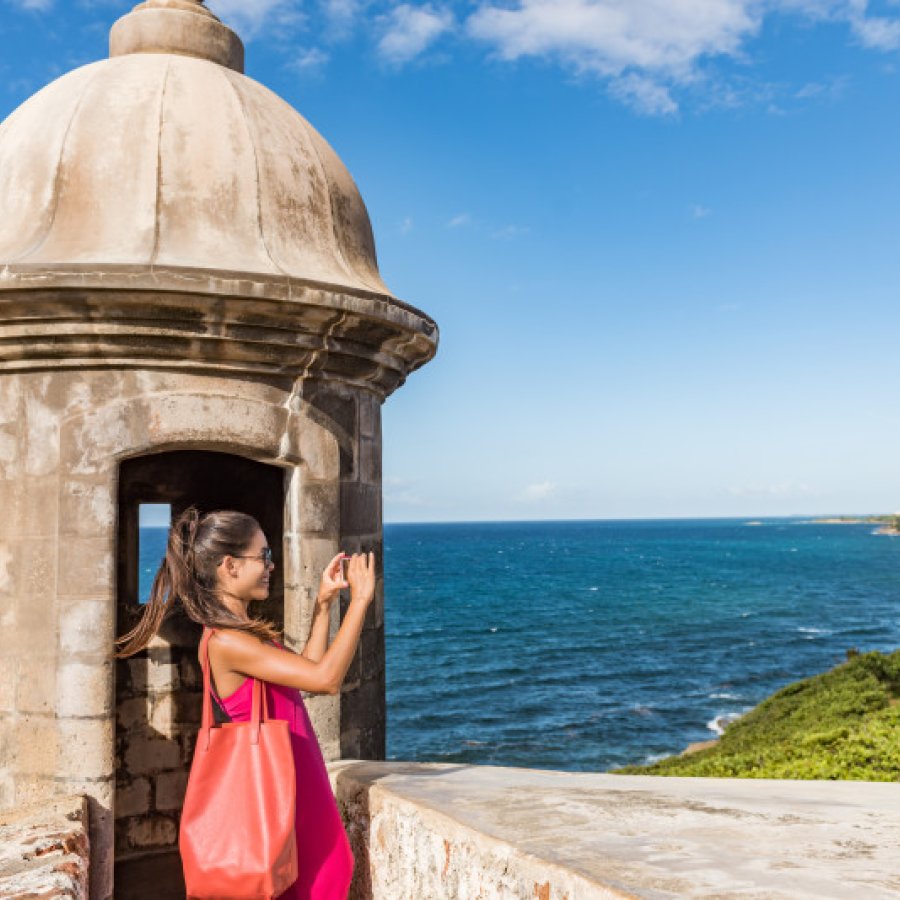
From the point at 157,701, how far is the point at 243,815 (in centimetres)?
281

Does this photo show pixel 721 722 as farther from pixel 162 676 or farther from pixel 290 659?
pixel 290 659

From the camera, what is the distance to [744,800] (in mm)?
2758

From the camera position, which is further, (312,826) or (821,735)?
(821,735)

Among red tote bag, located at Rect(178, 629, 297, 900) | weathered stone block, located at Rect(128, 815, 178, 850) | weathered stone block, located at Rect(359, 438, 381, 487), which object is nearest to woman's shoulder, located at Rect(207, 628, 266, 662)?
red tote bag, located at Rect(178, 629, 297, 900)

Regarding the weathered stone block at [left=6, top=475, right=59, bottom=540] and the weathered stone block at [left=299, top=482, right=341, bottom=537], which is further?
the weathered stone block at [left=299, top=482, right=341, bottom=537]

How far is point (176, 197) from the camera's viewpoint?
11.6 feet

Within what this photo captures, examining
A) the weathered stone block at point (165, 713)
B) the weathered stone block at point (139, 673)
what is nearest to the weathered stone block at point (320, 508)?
the weathered stone block at point (139, 673)

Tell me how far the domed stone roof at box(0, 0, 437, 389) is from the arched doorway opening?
157cm

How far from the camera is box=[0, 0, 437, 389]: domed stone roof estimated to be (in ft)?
10.9

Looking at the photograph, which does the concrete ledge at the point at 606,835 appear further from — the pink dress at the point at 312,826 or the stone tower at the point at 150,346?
the stone tower at the point at 150,346

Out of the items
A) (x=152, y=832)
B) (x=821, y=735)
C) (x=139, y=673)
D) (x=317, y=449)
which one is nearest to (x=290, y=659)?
(x=317, y=449)

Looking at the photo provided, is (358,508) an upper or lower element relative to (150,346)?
lower

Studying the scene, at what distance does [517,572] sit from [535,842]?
85079 mm

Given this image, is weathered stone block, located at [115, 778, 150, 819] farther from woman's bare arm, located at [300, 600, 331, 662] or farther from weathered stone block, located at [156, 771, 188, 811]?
woman's bare arm, located at [300, 600, 331, 662]
